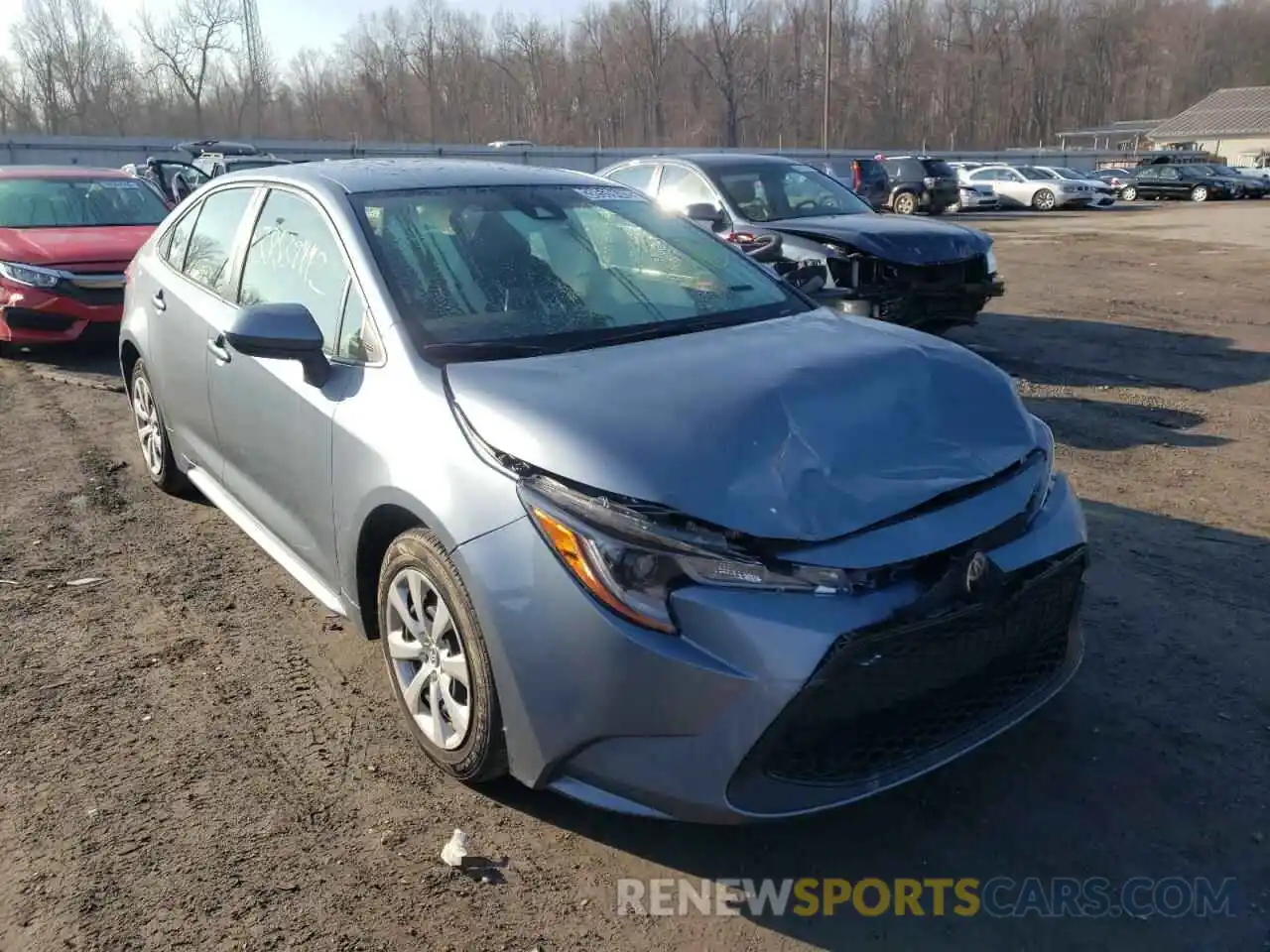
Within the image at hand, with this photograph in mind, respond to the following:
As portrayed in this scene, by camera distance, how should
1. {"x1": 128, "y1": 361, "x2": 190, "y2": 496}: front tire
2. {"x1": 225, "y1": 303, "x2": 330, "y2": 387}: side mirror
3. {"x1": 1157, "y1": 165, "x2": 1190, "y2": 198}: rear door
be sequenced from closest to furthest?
{"x1": 225, "y1": 303, "x2": 330, "y2": 387}: side mirror
{"x1": 128, "y1": 361, "x2": 190, "y2": 496}: front tire
{"x1": 1157, "y1": 165, "x2": 1190, "y2": 198}: rear door

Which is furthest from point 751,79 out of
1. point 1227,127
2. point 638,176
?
point 638,176

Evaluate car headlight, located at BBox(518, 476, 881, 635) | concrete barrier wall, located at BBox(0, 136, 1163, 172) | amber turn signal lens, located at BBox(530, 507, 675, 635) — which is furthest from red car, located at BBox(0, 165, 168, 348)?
concrete barrier wall, located at BBox(0, 136, 1163, 172)

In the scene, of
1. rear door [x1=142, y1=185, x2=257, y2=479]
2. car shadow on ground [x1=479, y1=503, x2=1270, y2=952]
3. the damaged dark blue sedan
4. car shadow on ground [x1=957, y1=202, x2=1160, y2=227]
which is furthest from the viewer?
car shadow on ground [x1=957, y1=202, x2=1160, y2=227]

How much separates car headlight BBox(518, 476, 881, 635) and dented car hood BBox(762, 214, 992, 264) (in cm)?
581

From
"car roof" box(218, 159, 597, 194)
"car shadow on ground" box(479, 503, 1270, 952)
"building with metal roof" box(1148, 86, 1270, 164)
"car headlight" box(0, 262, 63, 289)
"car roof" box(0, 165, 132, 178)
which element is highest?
"building with metal roof" box(1148, 86, 1270, 164)

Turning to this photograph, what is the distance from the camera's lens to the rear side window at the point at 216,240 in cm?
425

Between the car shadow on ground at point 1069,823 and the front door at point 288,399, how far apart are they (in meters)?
1.21

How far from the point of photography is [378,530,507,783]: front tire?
2.64 metres

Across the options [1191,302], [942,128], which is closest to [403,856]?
[1191,302]

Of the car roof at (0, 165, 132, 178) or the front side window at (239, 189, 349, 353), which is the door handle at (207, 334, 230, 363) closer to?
the front side window at (239, 189, 349, 353)

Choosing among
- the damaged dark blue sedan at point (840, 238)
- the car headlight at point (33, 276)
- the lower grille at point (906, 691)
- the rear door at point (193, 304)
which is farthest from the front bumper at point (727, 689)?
the car headlight at point (33, 276)

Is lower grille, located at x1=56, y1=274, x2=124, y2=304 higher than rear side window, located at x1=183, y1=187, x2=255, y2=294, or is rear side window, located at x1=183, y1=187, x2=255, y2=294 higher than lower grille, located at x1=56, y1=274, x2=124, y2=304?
rear side window, located at x1=183, y1=187, x2=255, y2=294

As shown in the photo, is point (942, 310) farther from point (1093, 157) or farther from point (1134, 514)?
point (1093, 157)

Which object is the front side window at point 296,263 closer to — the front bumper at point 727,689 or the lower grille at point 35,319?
the front bumper at point 727,689
